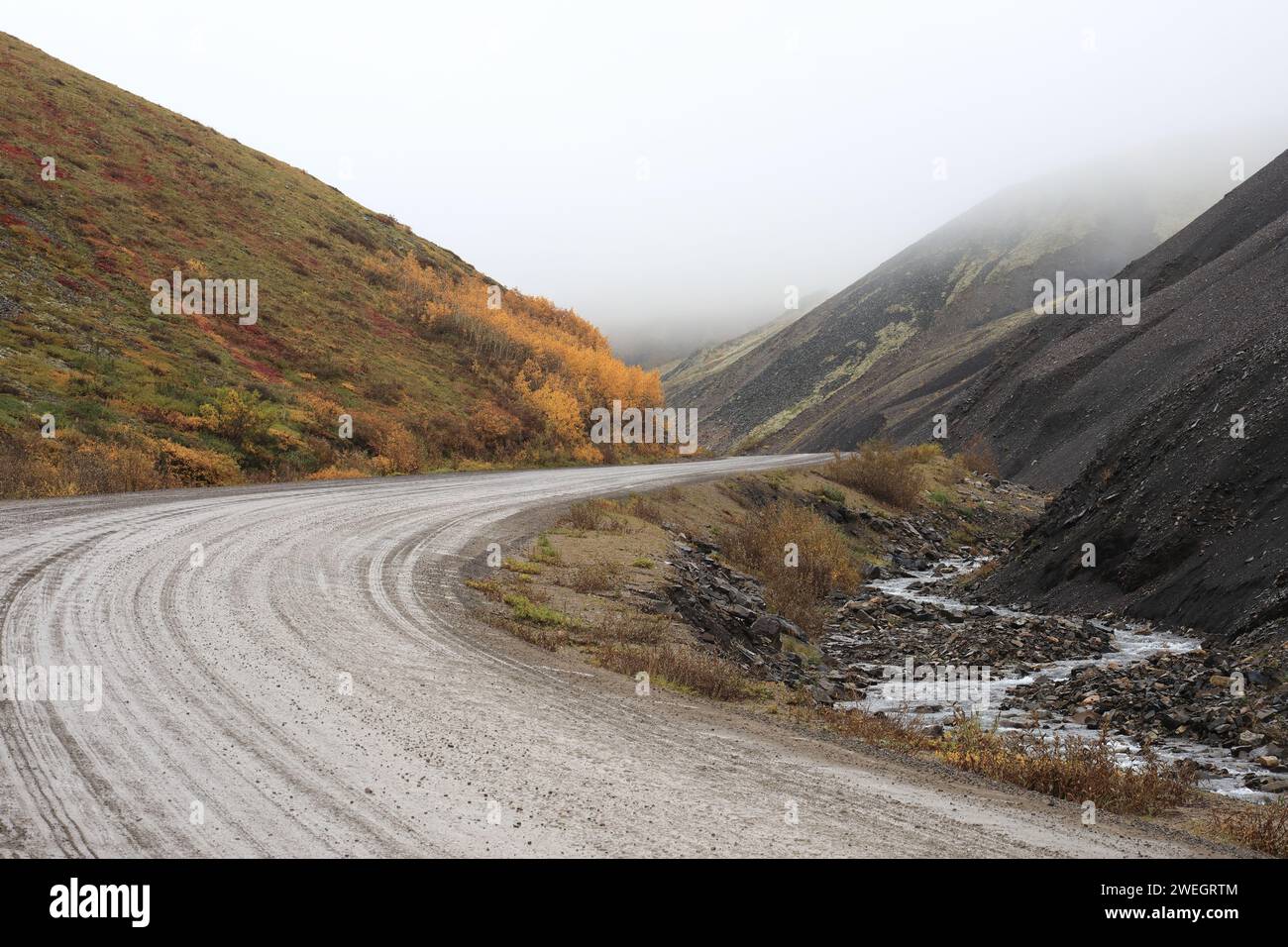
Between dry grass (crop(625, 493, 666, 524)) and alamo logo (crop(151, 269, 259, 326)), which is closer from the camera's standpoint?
dry grass (crop(625, 493, 666, 524))

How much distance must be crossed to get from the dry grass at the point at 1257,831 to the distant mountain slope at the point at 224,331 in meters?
17.7

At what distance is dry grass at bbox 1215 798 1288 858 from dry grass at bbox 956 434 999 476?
35604 mm

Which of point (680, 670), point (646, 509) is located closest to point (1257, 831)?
point (680, 670)

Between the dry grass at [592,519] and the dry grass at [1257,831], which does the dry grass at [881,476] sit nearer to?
the dry grass at [592,519]

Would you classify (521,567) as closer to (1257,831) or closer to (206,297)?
(1257,831)

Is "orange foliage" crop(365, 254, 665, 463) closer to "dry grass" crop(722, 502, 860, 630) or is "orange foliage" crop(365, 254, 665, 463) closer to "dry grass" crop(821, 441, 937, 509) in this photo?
"dry grass" crop(821, 441, 937, 509)

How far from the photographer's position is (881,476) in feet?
98.0

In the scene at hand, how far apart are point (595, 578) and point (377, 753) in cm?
672

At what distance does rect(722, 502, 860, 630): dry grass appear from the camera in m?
15.8

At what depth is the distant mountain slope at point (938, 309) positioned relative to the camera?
3531 inches
